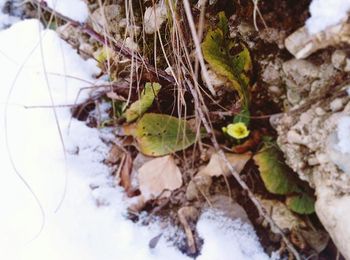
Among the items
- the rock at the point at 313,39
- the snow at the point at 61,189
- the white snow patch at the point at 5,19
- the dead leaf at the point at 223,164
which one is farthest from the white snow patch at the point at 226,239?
the white snow patch at the point at 5,19

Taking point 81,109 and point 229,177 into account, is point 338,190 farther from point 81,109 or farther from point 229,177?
point 81,109

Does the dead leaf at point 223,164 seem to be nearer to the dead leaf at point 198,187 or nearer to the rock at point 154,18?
the dead leaf at point 198,187

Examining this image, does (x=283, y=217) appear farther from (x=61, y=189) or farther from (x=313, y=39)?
(x=61, y=189)

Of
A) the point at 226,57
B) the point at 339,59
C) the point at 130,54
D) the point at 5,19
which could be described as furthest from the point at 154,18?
the point at 5,19

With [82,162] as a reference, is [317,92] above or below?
above

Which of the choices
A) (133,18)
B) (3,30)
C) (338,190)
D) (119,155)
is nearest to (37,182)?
(119,155)
